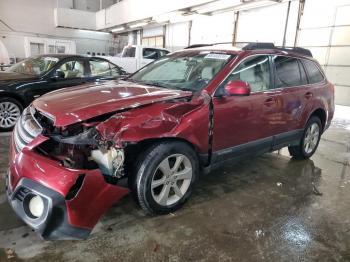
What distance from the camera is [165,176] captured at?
252 cm

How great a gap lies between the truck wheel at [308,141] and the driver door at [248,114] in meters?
0.91

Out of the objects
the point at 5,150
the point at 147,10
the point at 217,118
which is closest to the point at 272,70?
the point at 217,118

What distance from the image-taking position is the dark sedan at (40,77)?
505 centimetres

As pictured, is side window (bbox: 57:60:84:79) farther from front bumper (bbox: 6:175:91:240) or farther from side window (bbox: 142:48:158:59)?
side window (bbox: 142:48:158:59)

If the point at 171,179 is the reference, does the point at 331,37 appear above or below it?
above

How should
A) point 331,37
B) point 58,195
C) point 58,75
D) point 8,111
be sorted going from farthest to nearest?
point 331,37 < point 58,75 < point 8,111 < point 58,195

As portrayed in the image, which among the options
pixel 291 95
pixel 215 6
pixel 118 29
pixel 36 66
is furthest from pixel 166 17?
pixel 291 95

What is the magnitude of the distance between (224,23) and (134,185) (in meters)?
11.3

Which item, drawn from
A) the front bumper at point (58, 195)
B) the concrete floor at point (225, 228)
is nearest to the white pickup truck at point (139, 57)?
the concrete floor at point (225, 228)

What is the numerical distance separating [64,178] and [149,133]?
0.71 m

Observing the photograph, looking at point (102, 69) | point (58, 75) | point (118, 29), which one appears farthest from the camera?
point (118, 29)

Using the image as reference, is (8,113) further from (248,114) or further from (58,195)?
(248,114)

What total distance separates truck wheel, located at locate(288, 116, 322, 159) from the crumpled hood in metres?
2.29

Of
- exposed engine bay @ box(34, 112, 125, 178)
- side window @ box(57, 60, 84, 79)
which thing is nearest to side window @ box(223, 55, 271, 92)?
exposed engine bay @ box(34, 112, 125, 178)
